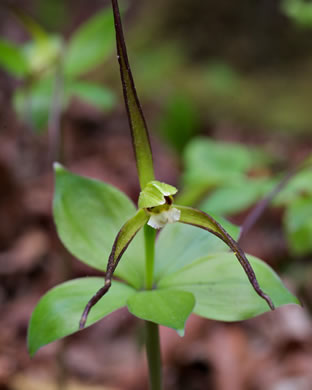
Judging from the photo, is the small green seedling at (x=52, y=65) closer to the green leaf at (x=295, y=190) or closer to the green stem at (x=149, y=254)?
the green leaf at (x=295, y=190)

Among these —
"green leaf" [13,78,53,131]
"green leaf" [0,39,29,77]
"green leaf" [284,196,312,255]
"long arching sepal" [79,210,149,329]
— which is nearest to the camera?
"long arching sepal" [79,210,149,329]

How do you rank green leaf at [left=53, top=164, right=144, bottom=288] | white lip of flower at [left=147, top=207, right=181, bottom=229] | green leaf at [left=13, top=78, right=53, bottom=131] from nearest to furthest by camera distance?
1. white lip of flower at [left=147, top=207, right=181, bottom=229]
2. green leaf at [left=53, top=164, right=144, bottom=288]
3. green leaf at [left=13, top=78, right=53, bottom=131]

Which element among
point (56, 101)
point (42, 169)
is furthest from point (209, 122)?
point (56, 101)

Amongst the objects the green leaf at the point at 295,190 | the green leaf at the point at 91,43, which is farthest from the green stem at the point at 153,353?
the green leaf at the point at 91,43

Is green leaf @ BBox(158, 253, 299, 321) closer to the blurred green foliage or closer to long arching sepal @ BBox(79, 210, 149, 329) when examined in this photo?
long arching sepal @ BBox(79, 210, 149, 329)

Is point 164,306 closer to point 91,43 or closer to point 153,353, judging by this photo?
point 153,353

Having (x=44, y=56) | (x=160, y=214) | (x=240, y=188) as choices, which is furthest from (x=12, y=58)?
(x=160, y=214)

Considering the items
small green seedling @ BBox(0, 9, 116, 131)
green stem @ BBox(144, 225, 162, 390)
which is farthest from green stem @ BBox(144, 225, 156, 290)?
small green seedling @ BBox(0, 9, 116, 131)

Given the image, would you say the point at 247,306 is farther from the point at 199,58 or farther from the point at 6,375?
the point at 199,58
